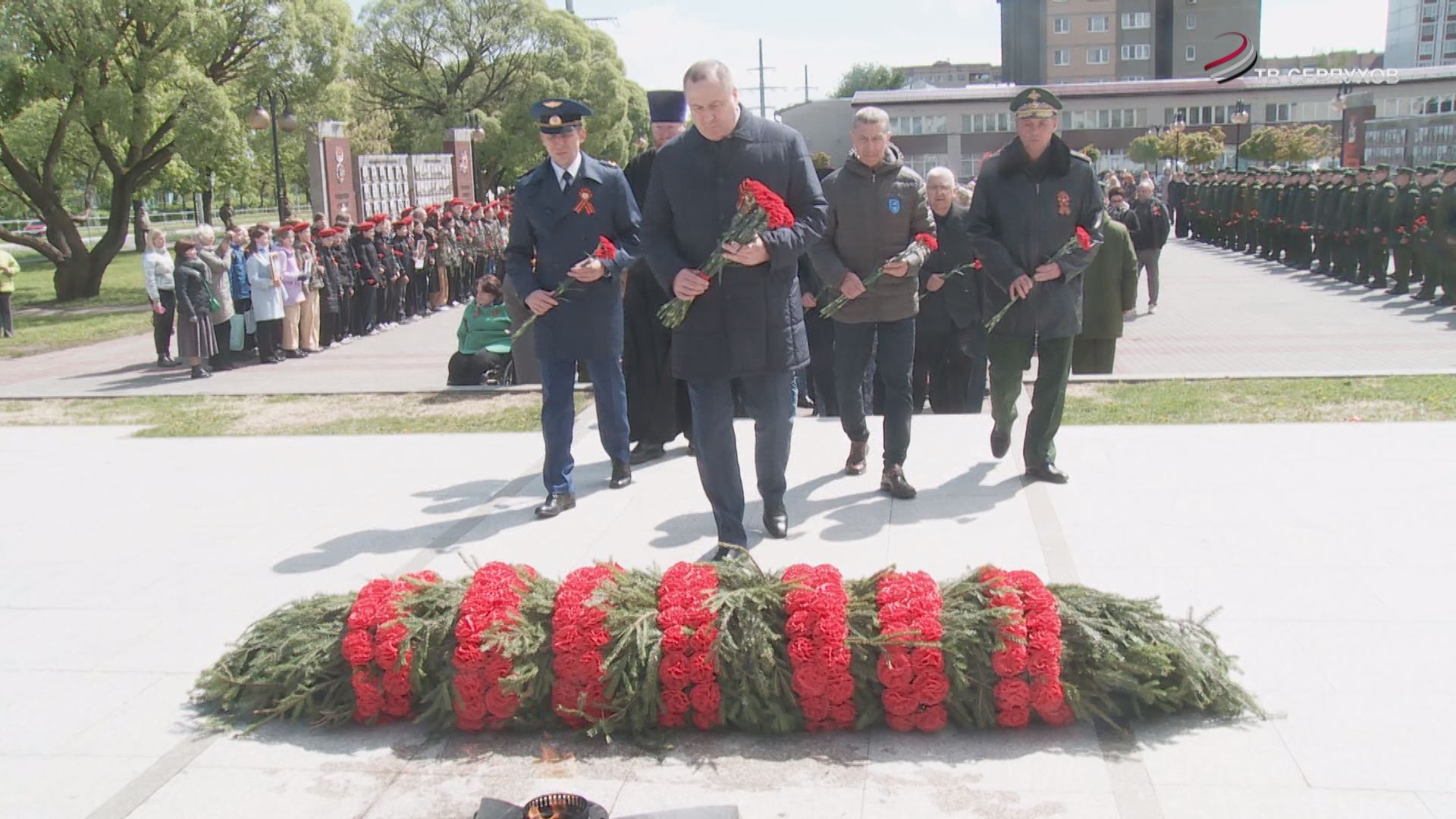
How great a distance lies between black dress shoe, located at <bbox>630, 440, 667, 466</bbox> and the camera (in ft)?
24.1

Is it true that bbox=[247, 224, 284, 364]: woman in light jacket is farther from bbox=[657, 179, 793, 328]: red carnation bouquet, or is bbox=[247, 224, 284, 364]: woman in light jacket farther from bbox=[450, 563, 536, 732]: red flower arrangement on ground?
bbox=[450, 563, 536, 732]: red flower arrangement on ground

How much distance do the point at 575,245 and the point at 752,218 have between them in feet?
5.44

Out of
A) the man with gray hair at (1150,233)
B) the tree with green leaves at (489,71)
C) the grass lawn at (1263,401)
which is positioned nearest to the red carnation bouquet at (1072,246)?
the grass lawn at (1263,401)

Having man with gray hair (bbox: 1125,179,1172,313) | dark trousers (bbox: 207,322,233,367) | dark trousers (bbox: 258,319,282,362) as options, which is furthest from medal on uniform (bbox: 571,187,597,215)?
man with gray hair (bbox: 1125,179,1172,313)

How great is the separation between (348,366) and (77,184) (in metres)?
43.7

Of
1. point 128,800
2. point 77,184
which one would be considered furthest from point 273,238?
point 77,184

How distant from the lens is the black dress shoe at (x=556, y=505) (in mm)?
6211

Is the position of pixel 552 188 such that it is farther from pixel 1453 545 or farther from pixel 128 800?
pixel 1453 545

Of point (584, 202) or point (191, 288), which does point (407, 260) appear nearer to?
point (191, 288)

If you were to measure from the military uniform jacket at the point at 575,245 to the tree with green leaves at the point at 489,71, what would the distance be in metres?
43.1

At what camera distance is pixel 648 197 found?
5176mm

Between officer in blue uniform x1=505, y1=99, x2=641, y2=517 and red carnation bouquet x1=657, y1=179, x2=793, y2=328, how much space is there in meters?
1.31

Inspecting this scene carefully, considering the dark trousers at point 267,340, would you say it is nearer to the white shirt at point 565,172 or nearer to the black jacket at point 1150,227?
the white shirt at point 565,172

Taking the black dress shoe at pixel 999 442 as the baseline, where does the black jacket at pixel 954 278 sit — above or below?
above
